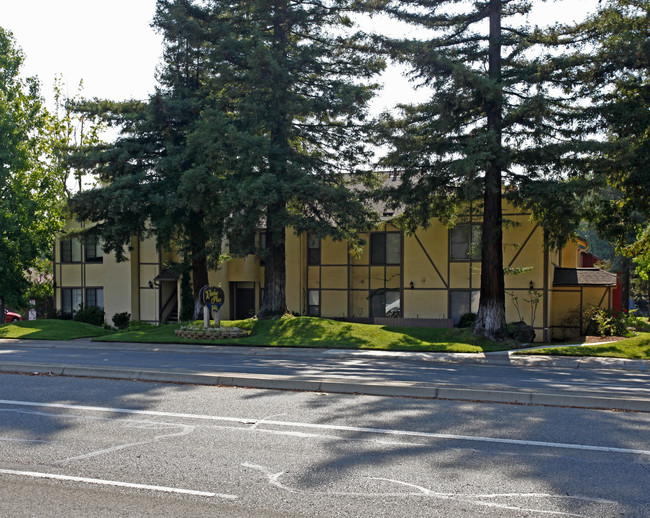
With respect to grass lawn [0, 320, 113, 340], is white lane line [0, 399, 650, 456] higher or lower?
higher

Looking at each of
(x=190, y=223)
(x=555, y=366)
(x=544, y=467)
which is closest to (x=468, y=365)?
(x=555, y=366)

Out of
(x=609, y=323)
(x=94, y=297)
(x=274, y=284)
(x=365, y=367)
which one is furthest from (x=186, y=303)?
(x=609, y=323)

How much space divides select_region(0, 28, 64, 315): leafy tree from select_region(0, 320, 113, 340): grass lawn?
13.1ft

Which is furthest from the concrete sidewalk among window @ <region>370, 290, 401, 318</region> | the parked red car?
the parked red car

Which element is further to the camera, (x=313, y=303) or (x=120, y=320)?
(x=120, y=320)

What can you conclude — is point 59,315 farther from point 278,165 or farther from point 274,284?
point 278,165

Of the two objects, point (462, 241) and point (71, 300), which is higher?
point (462, 241)

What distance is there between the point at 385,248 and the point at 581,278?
32.4ft

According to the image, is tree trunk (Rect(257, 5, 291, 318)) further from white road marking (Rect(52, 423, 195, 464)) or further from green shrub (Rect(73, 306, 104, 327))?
white road marking (Rect(52, 423, 195, 464))

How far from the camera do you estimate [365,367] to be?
17.0 m

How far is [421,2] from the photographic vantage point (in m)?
23.4

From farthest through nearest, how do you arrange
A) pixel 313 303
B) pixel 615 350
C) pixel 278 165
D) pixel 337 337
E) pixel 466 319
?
pixel 313 303 < pixel 466 319 < pixel 278 165 < pixel 337 337 < pixel 615 350

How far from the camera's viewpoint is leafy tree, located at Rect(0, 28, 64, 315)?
3391 cm

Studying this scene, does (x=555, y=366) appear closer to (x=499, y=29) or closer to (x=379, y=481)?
(x=499, y=29)
